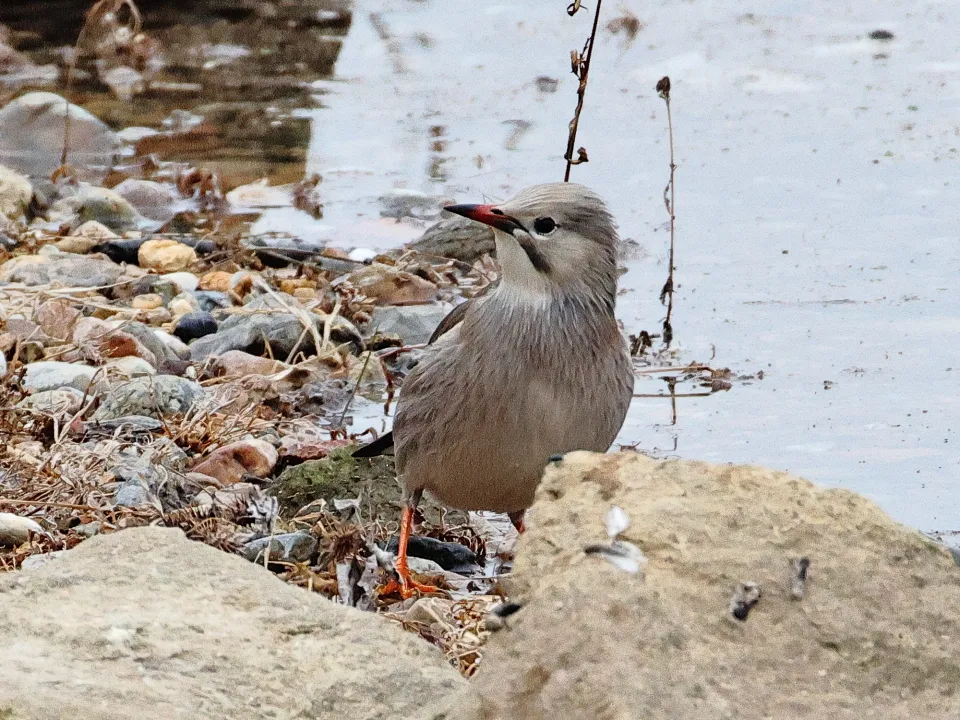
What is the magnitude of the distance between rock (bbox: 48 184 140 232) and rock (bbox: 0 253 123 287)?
1.01 m

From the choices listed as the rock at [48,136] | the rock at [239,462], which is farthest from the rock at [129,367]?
the rock at [48,136]

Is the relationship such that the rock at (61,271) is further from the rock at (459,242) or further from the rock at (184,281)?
the rock at (459,242)

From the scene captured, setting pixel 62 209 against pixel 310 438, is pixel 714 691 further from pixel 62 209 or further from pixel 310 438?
pixel 62 209

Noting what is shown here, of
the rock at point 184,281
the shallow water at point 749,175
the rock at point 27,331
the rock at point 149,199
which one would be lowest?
the rock at point 149,199

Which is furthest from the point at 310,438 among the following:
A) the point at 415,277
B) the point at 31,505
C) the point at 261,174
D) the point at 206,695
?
the point at 261,174

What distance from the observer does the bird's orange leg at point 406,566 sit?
443 cm

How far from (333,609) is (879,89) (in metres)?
8.73

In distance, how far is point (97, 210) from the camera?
29.4ft

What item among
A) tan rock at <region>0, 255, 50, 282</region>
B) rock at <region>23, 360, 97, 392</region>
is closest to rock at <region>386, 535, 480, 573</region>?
rock at <region>23, 360, 97, 392</region>

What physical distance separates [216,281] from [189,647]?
202 inches

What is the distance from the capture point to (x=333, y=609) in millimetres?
3051

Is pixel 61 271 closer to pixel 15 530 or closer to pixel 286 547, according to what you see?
pixel 15 530

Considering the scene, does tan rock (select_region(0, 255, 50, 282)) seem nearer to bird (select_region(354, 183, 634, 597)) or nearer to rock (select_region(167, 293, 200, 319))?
rock (select_region(167, 293, 200, 319))

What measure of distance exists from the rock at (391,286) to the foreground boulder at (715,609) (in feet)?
16.1
